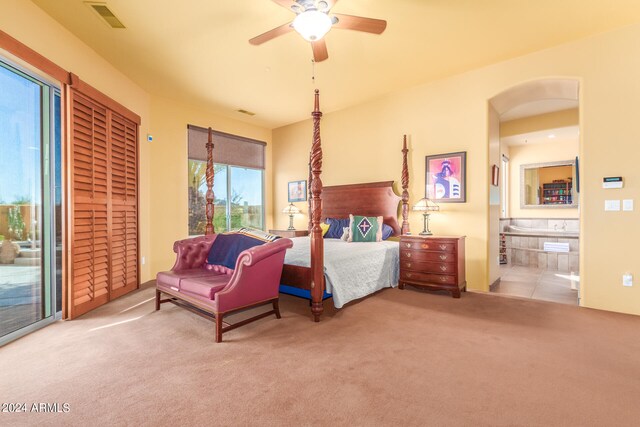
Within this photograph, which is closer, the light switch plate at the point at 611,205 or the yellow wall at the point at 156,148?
the light switch plate at the point at 611,205

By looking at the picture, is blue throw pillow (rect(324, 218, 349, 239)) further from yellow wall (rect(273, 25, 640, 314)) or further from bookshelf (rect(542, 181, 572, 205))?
bookshelf (rect(542, 181, 572, 205))

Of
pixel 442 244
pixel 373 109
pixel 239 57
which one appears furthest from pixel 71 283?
pixel 373 109

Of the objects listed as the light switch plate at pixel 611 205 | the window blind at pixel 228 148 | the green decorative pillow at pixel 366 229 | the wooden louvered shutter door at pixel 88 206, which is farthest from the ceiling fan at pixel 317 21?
the window blind at pixel 228 148

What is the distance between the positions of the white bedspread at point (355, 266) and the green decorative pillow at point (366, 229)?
0.60 feet

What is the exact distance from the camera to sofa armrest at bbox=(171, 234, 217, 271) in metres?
3.46

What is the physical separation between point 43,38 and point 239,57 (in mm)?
1834

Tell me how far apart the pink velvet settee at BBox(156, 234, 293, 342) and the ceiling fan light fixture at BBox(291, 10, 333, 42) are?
5.93ft

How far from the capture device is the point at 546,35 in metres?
3.26

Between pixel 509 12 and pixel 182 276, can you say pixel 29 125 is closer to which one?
pixel 182 276

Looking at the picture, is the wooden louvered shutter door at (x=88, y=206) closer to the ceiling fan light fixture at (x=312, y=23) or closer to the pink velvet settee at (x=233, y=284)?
the pink velvet settee at (x=233, y=284)

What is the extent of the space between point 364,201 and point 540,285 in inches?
115

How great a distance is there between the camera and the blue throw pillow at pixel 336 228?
5086 mm

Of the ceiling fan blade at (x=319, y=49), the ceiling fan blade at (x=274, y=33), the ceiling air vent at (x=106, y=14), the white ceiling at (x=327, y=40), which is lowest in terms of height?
the ceiling fan blade at (x=319, y=49)

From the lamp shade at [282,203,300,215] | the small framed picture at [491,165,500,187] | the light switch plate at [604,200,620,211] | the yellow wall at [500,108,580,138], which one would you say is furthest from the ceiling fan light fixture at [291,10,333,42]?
the yellow wall at [500,108,580,138]
